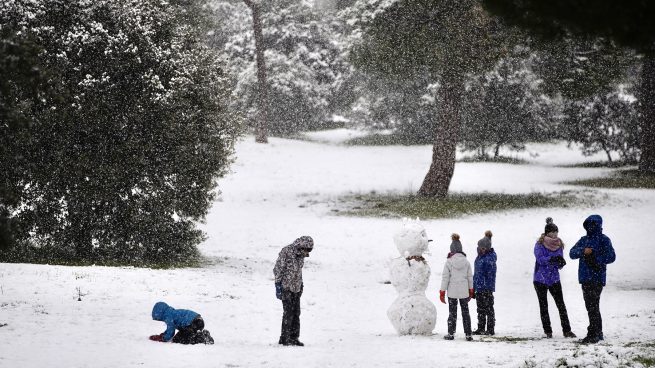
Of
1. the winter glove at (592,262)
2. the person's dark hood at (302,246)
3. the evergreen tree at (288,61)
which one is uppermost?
the evergreen tree at (288,61)

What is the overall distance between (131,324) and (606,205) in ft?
66.7

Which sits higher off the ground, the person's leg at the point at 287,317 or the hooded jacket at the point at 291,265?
the hooded jacket at the point at 291,265

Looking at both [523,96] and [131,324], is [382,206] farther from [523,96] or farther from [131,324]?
[523,96]

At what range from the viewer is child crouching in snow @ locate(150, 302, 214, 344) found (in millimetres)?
9859

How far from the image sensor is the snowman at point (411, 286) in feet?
37.1

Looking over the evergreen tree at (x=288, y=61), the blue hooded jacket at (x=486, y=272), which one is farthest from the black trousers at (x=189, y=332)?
the evergreen tree at (x=288, y=61)

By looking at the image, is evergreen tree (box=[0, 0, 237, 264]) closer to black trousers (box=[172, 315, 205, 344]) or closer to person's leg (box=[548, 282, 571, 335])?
black trousers (box=[172, 315, 205, 344])

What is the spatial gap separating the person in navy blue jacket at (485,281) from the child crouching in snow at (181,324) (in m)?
4.46

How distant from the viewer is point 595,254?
388 inches

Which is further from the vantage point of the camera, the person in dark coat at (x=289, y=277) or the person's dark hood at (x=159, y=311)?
the person in dark coat at (x=289, y=277)

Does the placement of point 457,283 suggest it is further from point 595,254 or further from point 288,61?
point 288,61

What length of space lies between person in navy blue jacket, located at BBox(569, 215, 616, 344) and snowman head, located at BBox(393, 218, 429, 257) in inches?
98.4

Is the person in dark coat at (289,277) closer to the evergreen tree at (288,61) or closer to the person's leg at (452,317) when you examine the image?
the person's leg at (452,317)

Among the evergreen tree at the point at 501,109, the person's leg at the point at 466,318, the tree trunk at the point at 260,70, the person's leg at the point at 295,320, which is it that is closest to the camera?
the person's leg at the point at 295,320
